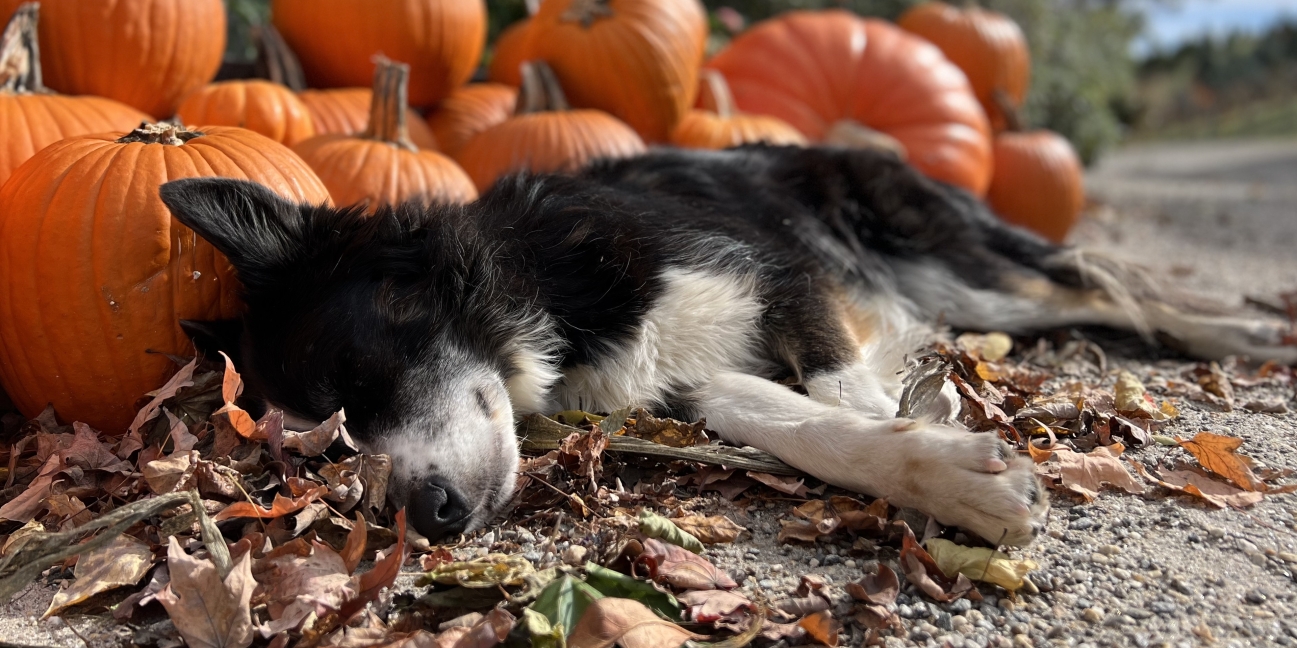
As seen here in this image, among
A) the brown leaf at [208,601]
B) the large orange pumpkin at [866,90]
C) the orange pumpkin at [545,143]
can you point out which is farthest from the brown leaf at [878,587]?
the large orange pumpkin at [866,90]

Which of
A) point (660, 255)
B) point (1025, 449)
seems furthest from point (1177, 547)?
point (660, 255)

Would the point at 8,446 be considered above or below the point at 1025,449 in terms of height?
below

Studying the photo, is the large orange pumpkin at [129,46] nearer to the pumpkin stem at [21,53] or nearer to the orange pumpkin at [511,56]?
the pumpkin stem at [21,53]

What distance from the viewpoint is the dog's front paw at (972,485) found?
2188 millimetres

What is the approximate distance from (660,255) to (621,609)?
1.43 metres

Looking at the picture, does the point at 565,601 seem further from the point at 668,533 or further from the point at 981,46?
the point at 981,46

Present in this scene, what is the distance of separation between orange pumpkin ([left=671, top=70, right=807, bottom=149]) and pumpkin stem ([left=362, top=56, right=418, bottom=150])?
183 cm

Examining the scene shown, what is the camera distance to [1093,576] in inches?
84.0

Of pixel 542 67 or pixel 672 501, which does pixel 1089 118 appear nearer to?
pixel 542 67

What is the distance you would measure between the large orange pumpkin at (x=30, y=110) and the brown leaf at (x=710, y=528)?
2809mm

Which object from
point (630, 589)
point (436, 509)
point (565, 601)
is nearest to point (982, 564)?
point (630, 589)

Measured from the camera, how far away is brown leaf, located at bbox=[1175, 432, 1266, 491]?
2.54 m

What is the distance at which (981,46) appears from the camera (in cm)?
754

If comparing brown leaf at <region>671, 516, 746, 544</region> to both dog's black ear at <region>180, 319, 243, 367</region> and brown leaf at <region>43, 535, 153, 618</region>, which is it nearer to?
brown leaf at <region>43, 535, 153, 618</region>
